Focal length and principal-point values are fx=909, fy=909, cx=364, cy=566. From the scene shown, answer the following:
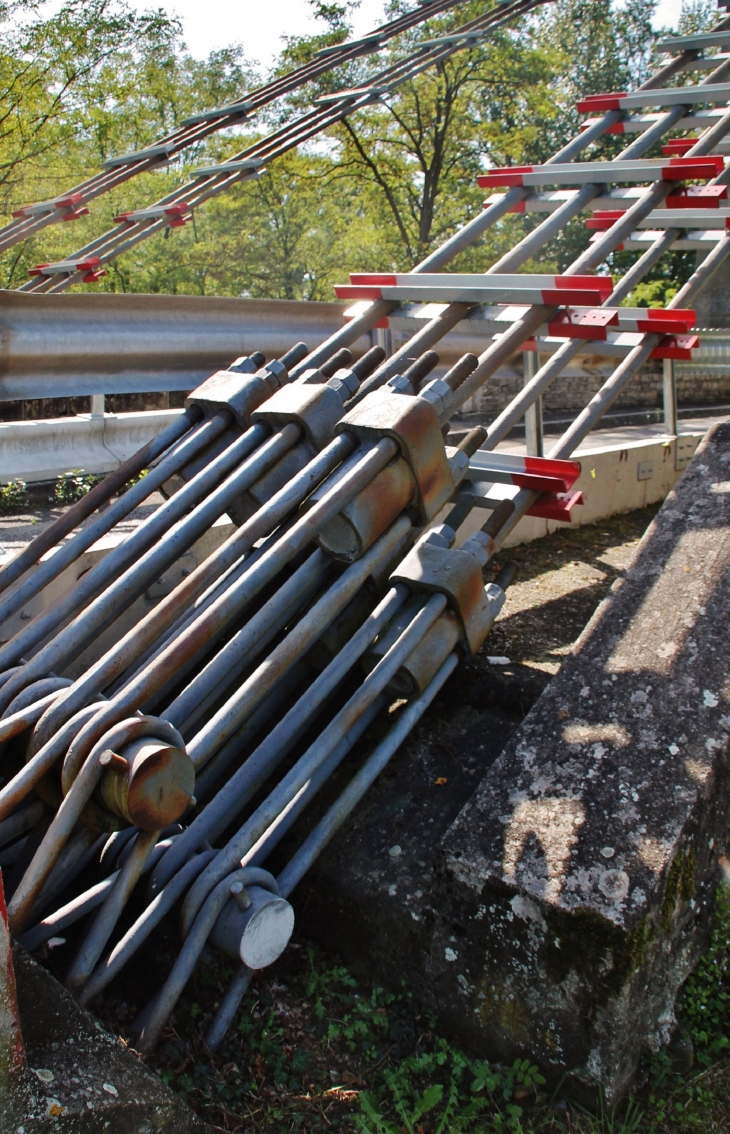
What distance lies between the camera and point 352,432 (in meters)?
2.91

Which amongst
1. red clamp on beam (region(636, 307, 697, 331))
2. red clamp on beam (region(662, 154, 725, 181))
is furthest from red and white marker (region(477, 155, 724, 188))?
red clamp on beam (region(636, 307, 697, 331))

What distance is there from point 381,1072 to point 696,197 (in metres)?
4.27

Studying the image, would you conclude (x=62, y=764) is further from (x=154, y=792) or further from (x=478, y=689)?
(x=478, y=689)

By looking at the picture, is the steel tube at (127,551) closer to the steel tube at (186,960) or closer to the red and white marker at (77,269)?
the steel tube at (186,960)

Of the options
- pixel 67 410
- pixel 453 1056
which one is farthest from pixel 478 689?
pixel 67 410

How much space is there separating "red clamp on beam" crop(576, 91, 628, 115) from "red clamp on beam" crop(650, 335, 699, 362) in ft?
6.04

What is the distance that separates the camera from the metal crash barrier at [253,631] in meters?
2.20

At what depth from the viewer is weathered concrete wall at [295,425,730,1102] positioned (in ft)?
7.27

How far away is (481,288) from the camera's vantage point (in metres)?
3.81

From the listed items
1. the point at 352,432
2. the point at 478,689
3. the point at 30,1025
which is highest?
Answer: the point at 352,432

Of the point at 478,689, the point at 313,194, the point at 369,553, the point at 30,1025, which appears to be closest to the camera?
the point at 30,1025

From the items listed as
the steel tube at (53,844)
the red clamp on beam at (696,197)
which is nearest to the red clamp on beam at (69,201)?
the red clamp on beam at (696,197)

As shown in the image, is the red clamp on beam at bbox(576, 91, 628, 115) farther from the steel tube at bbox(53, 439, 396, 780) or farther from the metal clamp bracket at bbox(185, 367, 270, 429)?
the steel tube at bbox(53, 439, 396, 780)

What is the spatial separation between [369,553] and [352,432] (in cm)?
40
